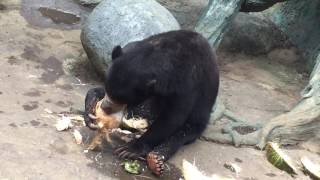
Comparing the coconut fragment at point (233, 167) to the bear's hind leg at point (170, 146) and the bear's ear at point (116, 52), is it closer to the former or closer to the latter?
the bear's hind leg at point (170, 146)

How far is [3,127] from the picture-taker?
473 cm

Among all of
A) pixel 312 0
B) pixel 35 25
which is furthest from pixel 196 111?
pixel 312 0

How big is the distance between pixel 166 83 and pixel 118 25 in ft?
5.41

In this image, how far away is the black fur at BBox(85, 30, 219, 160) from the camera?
4285mm

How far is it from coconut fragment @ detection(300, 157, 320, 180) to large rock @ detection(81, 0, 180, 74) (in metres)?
1.86

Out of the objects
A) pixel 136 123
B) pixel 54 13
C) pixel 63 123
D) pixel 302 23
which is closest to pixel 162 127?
pixel 136 123

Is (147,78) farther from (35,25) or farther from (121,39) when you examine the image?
(35,25)

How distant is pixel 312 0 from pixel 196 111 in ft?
12.9

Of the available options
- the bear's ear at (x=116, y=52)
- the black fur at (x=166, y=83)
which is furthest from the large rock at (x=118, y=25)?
the bear's ear at (x=116, y=52)

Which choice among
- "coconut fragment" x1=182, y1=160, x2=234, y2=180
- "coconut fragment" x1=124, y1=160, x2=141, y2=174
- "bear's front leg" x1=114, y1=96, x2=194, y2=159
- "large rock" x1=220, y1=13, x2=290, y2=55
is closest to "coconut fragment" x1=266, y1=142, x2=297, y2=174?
"coconut fragment" x1=182, y1=160, x2=234, y2=180

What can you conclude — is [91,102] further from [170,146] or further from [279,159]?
[279,159]

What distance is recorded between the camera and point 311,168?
5137 mm

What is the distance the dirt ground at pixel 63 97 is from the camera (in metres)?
4.43

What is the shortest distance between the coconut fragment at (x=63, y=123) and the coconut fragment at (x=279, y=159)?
1.79m
